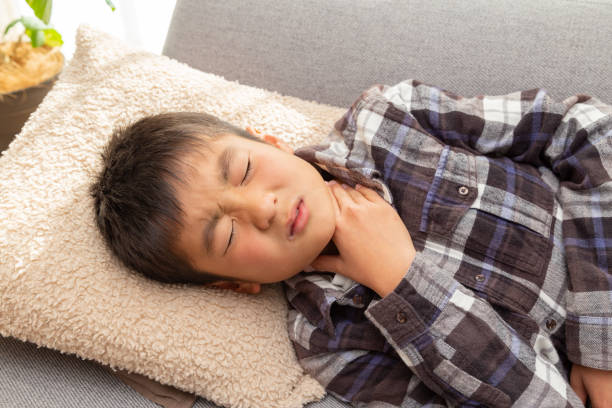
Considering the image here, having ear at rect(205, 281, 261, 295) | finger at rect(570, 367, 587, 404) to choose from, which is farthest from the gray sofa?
finger at rect(570, 367, 587, 404)

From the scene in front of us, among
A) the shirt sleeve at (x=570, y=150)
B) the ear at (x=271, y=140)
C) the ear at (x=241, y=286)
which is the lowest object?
the ear at (x=241, y=286)

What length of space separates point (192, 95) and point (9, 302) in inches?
23.0

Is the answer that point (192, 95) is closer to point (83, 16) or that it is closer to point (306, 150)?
point (306, 150)

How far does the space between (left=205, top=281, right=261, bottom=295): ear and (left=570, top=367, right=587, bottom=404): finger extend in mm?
637

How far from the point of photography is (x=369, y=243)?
94 centimetres

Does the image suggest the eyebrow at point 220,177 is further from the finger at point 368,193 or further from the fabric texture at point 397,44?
the fabric texture at point 397,44

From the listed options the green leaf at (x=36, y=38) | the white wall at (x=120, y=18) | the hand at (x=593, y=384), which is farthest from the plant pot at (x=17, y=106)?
the hand at (x=593, y=384)

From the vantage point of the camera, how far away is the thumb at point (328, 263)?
38.7 inches

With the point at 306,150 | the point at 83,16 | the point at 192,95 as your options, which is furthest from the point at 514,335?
the point at 83,16

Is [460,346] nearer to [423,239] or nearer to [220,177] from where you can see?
[423,239]

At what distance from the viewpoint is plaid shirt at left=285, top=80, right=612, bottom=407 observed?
2.76 ft

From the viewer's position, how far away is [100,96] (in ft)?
3.60

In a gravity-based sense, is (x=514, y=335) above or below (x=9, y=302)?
above

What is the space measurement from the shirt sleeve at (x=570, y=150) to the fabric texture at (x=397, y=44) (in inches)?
4.7
